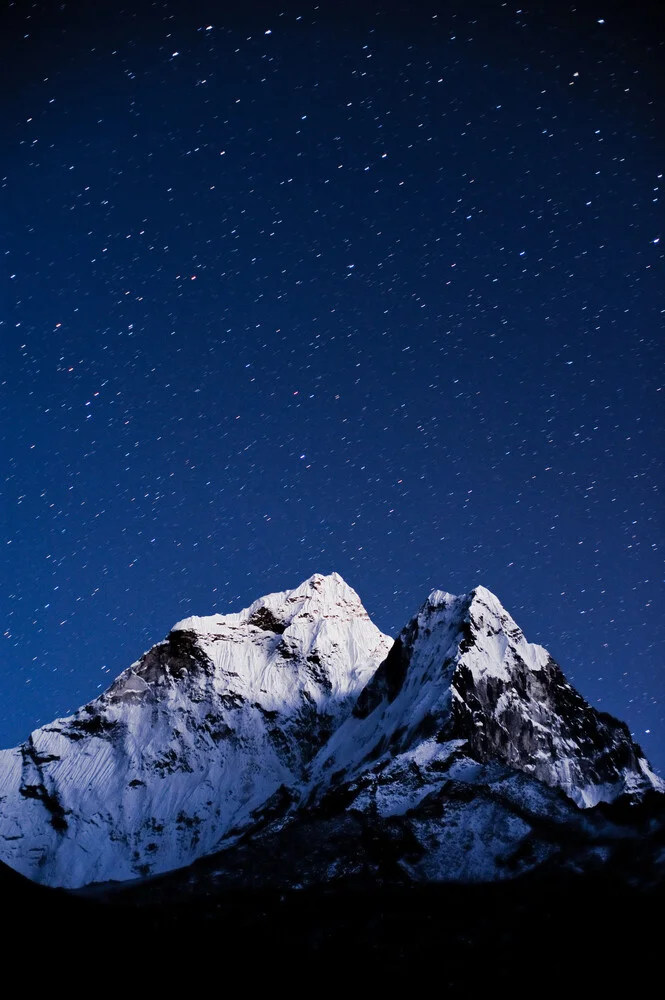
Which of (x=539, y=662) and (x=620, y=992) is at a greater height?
(x=539, y=662)

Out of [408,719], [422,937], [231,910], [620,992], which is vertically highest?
[408,719]

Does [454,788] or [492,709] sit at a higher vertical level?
[492,709]

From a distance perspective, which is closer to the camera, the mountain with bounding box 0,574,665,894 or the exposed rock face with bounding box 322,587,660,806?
the mountain with bounding box 0,574,665,894

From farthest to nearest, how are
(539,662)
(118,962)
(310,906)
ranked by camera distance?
1. (539,662)
2. (310,906)
3. (118,962)

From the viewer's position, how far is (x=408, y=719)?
158m

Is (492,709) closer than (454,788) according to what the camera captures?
No

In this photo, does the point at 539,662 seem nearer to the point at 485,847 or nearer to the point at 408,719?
the point at 408,719

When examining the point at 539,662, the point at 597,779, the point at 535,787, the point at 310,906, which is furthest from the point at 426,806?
the point at 539,662

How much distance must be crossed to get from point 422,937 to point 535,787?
51488 mm

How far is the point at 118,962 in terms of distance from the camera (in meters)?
40.2

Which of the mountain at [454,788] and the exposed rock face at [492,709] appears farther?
the exposed rock face at [492,709]

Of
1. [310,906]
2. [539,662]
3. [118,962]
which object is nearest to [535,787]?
[310,906]

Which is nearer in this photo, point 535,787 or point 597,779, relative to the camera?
point 535,787

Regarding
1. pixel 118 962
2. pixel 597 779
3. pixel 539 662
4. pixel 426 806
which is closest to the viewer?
pixel 118 962
